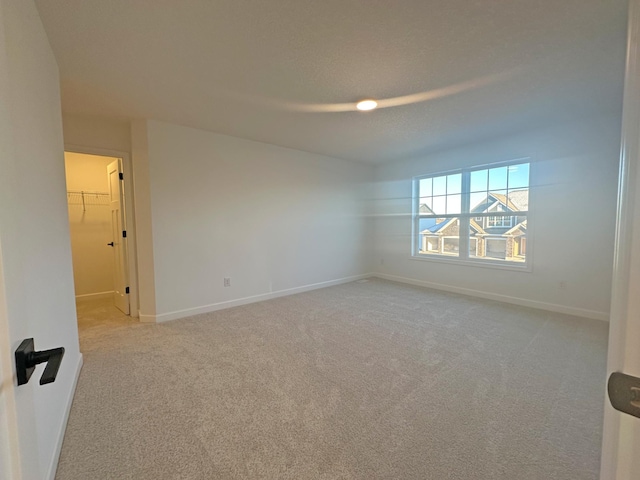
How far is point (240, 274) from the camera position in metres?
4.07

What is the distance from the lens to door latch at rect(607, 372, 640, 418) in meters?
0.44

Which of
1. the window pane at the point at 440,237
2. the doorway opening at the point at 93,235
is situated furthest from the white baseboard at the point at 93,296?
the window pane at the point at 440,237

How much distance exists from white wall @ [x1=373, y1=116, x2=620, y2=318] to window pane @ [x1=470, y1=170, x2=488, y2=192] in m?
0.19

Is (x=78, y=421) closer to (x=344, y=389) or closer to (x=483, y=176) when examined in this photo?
(x=344, y=389)

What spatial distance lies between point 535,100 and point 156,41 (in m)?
3.36

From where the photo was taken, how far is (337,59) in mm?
2076

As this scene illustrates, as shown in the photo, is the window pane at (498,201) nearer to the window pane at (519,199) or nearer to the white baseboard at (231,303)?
the window pane at (519,199)

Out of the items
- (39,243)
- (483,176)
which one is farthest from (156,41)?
(483,176)

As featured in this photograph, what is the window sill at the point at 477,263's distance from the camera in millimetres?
3954

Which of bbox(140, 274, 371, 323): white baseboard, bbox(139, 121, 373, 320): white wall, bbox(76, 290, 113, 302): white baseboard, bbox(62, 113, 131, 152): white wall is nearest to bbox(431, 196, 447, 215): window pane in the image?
bbox(139, 121, 373, 320): white wall

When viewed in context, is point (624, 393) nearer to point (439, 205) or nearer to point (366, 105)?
point (366, 105)

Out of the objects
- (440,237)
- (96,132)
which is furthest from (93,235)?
(440,237)

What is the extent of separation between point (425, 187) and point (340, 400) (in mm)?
4258

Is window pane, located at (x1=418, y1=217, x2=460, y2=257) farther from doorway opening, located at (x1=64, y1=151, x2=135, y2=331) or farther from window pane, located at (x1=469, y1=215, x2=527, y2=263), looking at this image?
doorway opening, located at (x1=64, y1=151, x2=135, y2=331)
